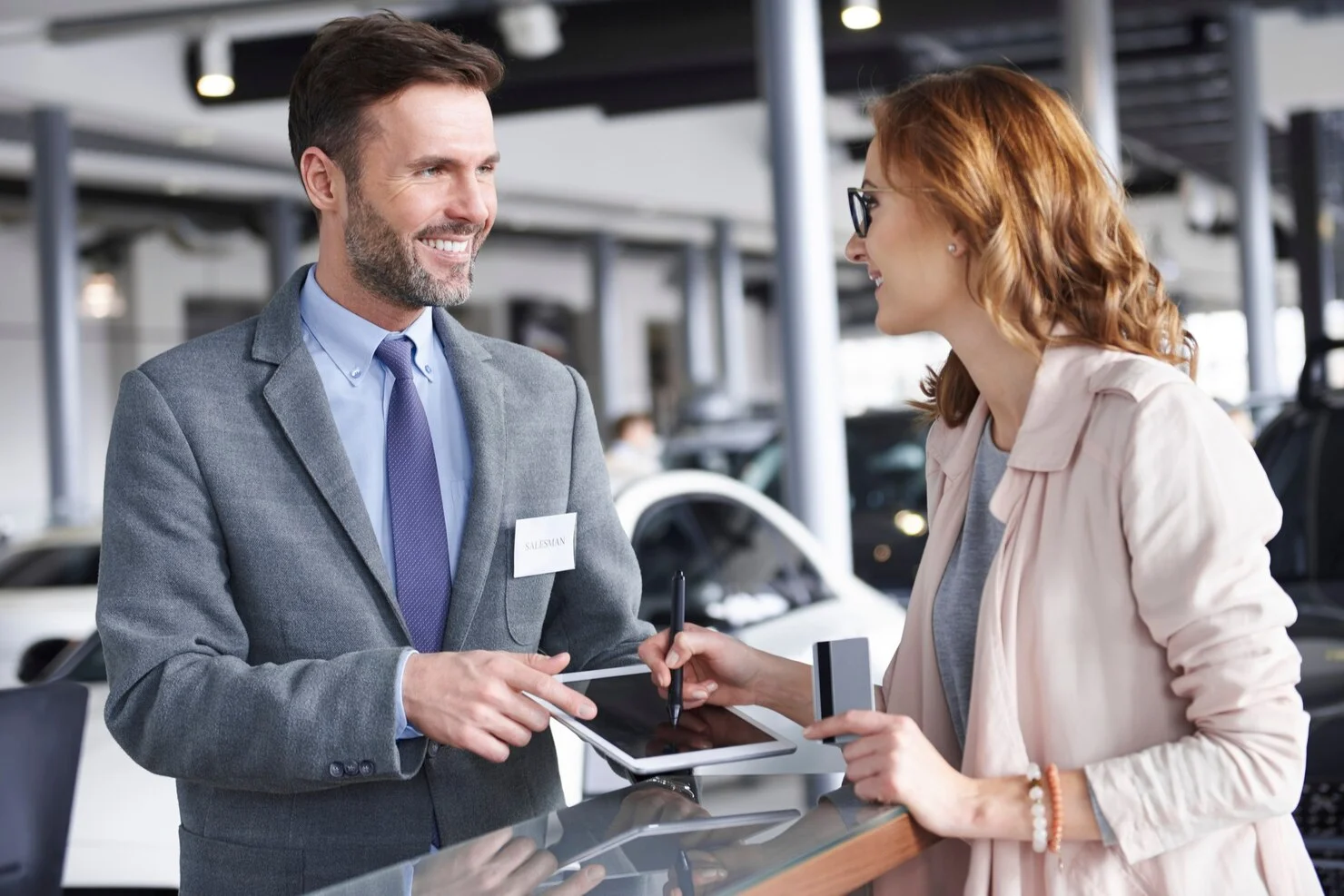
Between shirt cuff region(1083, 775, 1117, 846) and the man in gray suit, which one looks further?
the man in gray suit

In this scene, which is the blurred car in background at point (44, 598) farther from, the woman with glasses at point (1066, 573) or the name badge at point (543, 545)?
the woman with glasses at point (1066, 573)

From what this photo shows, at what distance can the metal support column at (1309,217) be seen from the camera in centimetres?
780

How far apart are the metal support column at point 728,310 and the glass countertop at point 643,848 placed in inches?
691

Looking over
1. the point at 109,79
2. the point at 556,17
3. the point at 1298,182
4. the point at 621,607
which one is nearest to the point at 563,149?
the point at 556,17

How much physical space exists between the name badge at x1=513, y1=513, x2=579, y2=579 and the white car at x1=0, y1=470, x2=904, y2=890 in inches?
68.3

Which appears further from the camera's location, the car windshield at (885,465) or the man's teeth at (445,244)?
the car windshield at (885,465)

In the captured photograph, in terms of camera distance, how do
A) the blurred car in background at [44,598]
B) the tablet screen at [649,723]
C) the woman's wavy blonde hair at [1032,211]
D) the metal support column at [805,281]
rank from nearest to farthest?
1. the woman's wavy blonde hair at [1032,211]
2. the tablet screen at [649,723]
3. the blurred car in background at [44,598]
4. the metal support column at [805,281]

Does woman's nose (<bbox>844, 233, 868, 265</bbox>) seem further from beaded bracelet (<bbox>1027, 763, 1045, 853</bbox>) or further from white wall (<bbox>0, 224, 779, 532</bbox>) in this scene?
white wall (<bbox>0, 224, 779, 532</bbox>)

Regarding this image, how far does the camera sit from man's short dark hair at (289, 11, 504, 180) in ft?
6.15

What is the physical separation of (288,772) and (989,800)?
2.43 ft

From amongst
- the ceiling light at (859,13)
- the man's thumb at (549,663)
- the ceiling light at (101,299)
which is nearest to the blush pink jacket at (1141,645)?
the man's thumb at (549,663)

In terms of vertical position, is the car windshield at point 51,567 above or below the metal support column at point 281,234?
below

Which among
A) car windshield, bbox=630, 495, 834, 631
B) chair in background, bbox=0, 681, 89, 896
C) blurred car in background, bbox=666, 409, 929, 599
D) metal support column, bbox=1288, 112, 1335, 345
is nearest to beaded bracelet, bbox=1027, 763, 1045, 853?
chair in background, bbox=0, 681, 89, 896

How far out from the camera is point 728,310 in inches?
800
